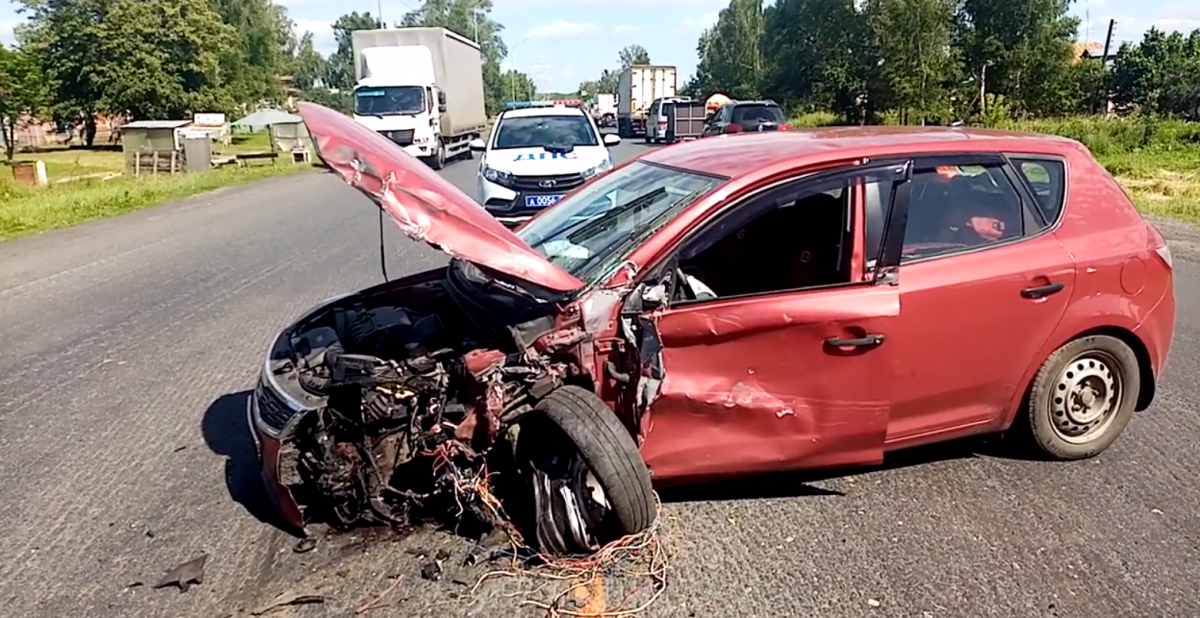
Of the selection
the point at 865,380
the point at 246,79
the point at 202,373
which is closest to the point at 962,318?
the point at 865,380

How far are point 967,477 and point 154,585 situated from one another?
3600 millimetres

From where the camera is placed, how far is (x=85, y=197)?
19312 millimetres

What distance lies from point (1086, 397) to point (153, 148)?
102ft

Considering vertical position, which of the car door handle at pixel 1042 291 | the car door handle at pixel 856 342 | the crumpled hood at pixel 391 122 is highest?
the crumpled hood at pixel 391 122

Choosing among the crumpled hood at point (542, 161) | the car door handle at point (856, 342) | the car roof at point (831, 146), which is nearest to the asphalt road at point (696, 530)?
the car door handle at point (856, 342)

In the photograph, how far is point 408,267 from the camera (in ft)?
33.8

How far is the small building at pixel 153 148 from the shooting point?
29.5 m

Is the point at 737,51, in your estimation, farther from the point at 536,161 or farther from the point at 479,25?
the point at 536,161

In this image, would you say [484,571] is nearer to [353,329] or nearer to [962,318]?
[353,329]

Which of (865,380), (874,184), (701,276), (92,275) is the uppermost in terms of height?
(874,184)

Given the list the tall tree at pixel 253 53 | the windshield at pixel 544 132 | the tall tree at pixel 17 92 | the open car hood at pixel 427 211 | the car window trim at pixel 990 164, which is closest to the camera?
the open car hood at pixel 427 211

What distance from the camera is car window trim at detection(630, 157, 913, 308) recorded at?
3918 millimetres

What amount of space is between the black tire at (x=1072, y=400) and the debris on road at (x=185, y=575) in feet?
12.2

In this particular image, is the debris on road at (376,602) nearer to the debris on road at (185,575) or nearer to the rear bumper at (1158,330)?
the debris on road at (185,575)
